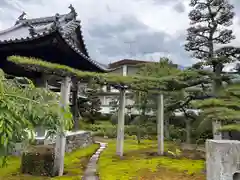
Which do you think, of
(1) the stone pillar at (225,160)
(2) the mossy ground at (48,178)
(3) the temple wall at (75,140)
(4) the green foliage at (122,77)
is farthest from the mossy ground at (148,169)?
(4) the green foliage at (122,77)

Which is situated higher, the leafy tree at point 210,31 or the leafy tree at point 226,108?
the leafy tree at point 210,31

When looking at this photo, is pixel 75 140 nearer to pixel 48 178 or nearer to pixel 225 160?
pixel 48 178

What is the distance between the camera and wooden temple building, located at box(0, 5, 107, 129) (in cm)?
761

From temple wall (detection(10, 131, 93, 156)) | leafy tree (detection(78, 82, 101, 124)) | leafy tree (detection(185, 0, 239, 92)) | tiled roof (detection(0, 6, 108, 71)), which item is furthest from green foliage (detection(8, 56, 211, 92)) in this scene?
leafy tree (detection(78, 82, 101, 124))

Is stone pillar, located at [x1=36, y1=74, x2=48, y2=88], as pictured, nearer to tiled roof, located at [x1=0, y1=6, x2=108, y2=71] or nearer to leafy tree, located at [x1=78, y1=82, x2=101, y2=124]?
tiled roof, located at [x1=0, y1=6, x2=108, y2=71]

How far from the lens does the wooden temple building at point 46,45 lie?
761cm

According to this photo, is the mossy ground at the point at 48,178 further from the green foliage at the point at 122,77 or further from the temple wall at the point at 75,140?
the green foliage at the point at 122,77

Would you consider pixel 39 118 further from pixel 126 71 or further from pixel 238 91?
pixel 126 71

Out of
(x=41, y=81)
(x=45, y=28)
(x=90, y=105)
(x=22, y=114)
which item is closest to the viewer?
(x=22, y=114)

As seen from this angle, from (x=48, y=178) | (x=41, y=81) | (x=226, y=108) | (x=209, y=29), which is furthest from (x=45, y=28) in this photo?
(x=226, y=108)

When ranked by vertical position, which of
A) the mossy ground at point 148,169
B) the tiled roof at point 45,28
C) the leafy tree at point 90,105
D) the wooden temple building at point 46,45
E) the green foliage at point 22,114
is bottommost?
the mossy ground at point 148,169

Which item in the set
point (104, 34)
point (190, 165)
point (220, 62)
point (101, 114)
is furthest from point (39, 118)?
point (101, 114)

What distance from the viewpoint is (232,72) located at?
10.5 meters

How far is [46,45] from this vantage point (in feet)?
26.2
